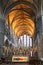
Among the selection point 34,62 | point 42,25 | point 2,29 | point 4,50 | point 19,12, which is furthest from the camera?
point 19,12

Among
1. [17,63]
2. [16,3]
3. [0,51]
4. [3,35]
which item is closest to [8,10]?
[16,3]

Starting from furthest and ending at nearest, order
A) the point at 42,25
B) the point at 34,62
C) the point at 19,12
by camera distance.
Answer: the point at 19,12
the point at 42,25
the point at 34,62

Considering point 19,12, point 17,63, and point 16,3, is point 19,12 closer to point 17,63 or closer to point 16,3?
point 16,3

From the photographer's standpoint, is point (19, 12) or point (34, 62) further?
point (19, 12)

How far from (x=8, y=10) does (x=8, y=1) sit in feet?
6.07

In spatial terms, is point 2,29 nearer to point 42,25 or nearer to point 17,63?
point 42,25

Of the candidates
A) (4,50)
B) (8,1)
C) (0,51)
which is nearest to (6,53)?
(4,50)

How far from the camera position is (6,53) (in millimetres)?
39281

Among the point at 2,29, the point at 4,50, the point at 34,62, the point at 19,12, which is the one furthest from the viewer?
the point at 19,12

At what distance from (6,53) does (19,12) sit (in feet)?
34.2

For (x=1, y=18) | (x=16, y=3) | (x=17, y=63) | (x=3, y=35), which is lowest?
(x=17, y=63)

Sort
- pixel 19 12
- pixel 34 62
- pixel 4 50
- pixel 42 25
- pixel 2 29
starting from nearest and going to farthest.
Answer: pixel 34 62 → pixel 42 25 → pixel 2 29 → pixel 4 50 → pixel 19 12

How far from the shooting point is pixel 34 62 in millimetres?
10852

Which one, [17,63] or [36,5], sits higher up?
[36,5]
